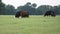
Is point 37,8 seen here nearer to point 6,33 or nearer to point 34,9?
point 34,9

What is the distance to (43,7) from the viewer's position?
5461 mm

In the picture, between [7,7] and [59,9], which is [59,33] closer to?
[59,9]

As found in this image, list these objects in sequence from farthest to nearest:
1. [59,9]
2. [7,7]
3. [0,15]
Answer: [0,15], [7,7], [59,9]

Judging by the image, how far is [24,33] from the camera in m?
2.62

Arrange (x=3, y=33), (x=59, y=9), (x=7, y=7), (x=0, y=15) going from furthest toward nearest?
(x=0, y=15) → (x=7, y=7) → (x=59, y=9) → (x=3, y=33)

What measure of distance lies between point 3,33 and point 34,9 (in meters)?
2.97

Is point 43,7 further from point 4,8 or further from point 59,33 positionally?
point 59,33

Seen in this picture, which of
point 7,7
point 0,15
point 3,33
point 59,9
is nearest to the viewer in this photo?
point 3,33

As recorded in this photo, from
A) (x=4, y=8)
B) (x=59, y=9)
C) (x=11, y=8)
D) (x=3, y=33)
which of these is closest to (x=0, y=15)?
(x=4, y=8)

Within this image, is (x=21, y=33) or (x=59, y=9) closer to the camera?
(x=21, y=33)

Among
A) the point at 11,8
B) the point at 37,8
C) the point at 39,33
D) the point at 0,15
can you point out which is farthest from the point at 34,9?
the point at 39,33

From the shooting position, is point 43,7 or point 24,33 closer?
point 24,33

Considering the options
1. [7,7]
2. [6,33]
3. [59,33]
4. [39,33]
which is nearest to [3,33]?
[6,33]

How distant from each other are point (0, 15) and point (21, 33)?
443 centimetres
